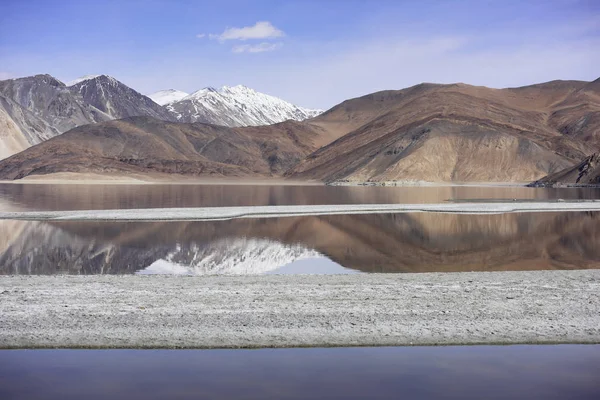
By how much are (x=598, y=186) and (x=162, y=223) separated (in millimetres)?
71723

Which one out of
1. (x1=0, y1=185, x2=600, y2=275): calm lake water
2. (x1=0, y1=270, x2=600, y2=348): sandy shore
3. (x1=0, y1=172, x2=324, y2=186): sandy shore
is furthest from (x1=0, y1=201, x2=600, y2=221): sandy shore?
(x1=0, y1=172, x2=324, y2=186): sandy shore

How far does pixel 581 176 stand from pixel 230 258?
275ft

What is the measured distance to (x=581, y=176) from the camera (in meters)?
94.8

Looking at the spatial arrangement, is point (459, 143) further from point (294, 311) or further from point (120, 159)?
point (294, 311)

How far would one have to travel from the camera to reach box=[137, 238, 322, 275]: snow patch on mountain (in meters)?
20.2

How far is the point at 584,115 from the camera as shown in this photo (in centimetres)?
17488

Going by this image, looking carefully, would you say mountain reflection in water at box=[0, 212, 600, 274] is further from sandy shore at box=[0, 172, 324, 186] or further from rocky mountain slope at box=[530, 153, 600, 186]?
sandy shore at box=[0, 172, 324, 186]

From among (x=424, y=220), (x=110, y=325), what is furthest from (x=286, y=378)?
(x=424, y=220)

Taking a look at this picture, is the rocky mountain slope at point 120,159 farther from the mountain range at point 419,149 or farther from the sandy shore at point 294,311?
the sandy shore at point 294,311

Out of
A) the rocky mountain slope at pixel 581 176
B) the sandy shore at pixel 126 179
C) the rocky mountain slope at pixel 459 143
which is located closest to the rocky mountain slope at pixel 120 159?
the sandy shore at pixel 126 179

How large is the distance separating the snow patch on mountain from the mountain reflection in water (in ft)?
0.11

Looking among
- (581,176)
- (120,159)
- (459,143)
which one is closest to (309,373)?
(581,176)

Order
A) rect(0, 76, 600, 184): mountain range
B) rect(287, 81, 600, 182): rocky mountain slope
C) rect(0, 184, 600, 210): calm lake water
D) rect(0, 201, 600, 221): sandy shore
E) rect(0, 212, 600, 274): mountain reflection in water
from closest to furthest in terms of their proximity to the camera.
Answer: rect(0, 212, 600, 274): mountain reflection in water → rect(0, 201, 600, 221): sandy shore → rect(0, 184, 600, 210): calm lake water → rect(287, 81, 600, 182): rocky mountain slope → rect(0, 76, 600, 184): mountain range

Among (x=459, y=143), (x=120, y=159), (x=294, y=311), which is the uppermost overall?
(x=459, y=143)
